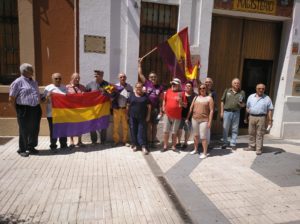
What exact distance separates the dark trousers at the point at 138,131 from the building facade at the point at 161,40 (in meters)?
1.24

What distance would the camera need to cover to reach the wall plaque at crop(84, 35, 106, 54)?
700cm

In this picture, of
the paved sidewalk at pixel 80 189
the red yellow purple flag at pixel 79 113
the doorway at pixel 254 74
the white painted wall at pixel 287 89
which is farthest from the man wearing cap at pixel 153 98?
the white painted wall at pixel 287 89

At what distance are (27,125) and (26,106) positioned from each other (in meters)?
0.40

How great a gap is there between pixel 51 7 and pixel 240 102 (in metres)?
4.88

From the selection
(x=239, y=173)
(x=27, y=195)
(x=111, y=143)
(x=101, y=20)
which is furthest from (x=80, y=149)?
(x=239, y=173)

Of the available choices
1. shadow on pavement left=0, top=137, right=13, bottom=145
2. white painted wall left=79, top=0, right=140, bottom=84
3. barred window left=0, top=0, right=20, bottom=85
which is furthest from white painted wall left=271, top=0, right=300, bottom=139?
shadow on pavement left=0, top=137, right=13, bottom=145

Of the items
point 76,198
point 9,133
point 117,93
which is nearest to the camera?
point 76,198

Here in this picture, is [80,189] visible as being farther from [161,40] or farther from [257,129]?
[161,40]

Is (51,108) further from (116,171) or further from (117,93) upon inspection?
(116,171)

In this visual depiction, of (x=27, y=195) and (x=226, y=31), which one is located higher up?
(x=226, y=31)

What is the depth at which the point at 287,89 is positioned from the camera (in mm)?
8516

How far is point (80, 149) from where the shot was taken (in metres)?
6.79

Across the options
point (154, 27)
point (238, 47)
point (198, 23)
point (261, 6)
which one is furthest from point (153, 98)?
point (261, 6)

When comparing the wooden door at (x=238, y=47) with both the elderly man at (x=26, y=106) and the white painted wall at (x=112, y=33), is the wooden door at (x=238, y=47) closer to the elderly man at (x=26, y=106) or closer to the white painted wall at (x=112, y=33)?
the white painted wall at (x=112, y=33)
